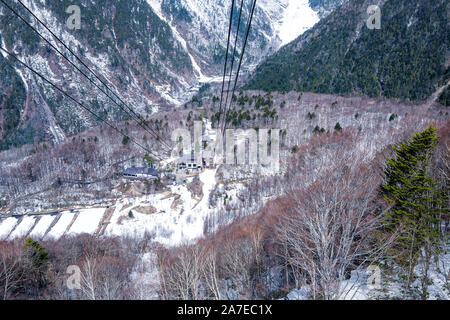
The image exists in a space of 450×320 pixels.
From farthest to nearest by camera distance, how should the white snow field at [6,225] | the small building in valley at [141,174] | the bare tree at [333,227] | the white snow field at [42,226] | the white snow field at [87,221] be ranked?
the small building in valley at [141,174] < the white snow field at [6,225] < the white snow field at [87,221] < the white snow field at [42,226] < the bare tree at [333,227]

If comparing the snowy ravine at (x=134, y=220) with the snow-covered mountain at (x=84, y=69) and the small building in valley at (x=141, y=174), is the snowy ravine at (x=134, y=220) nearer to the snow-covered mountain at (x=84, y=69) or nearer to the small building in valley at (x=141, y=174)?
the small building in valley at (x=141, y=174)

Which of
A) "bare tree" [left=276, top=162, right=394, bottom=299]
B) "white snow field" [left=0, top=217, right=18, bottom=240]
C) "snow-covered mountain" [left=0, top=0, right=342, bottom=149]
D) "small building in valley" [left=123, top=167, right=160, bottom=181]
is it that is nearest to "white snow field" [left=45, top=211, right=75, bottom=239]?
"white snow field" [left=0, top=217, right=18, bottom=240]

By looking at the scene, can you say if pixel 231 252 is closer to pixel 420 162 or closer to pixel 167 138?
pixel 420 162

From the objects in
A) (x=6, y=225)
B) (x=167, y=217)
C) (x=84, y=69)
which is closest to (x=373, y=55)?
(x=167, y=217)

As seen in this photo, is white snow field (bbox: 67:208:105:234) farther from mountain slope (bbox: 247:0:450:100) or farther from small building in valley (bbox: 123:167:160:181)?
mountain slope (bbox: 247:0:450:100)

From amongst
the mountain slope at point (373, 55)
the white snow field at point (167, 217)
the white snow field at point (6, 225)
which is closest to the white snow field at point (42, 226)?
the white snow field at point (6, 225)
